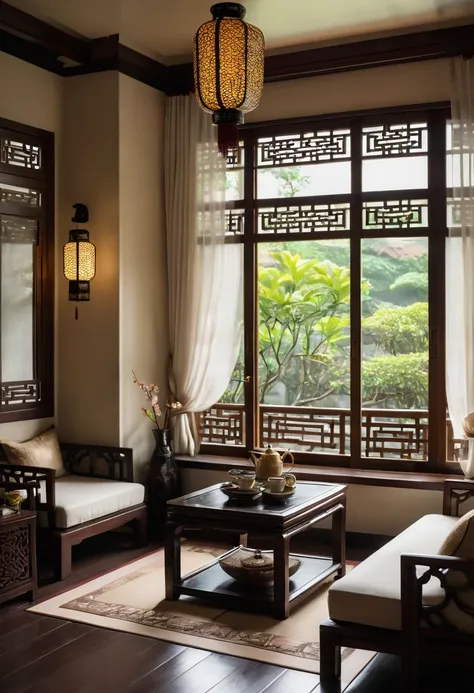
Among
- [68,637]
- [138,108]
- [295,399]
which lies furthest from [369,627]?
[138,108]

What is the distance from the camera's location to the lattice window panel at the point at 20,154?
488 cm

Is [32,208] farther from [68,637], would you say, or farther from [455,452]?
[455,452]

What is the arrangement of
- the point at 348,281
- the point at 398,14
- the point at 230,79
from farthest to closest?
the point at 348,281 < the point at 398,14 < the point at 230,79

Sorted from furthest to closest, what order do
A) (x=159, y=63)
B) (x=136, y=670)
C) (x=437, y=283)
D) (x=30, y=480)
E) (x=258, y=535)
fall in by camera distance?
(x=159, y=63), (x=437, y=283), (x=30, y=480), (x=258, y=535), (x=136, y=670)

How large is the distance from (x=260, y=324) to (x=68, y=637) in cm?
271

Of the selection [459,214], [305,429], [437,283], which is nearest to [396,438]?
[305,429]

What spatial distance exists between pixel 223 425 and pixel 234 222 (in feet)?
4.63

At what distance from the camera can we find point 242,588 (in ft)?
12.9

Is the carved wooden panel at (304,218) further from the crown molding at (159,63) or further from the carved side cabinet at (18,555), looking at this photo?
the carved side cabinet at (18,555)

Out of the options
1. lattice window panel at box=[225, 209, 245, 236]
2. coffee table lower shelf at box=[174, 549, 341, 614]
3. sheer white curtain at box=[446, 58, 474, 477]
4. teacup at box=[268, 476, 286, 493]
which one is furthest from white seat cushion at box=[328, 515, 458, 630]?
lattice window panel at box=[225, 209, 245, 236]

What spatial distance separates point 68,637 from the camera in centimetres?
346

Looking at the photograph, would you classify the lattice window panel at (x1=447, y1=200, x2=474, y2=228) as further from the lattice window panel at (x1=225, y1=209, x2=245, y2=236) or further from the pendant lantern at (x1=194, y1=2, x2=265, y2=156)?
the pendant lantern at (x1=194, y1=2, x2=265, y2=156)

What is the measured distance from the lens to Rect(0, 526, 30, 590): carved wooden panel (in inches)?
150

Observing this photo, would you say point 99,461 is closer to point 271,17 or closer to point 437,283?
point 437,283
